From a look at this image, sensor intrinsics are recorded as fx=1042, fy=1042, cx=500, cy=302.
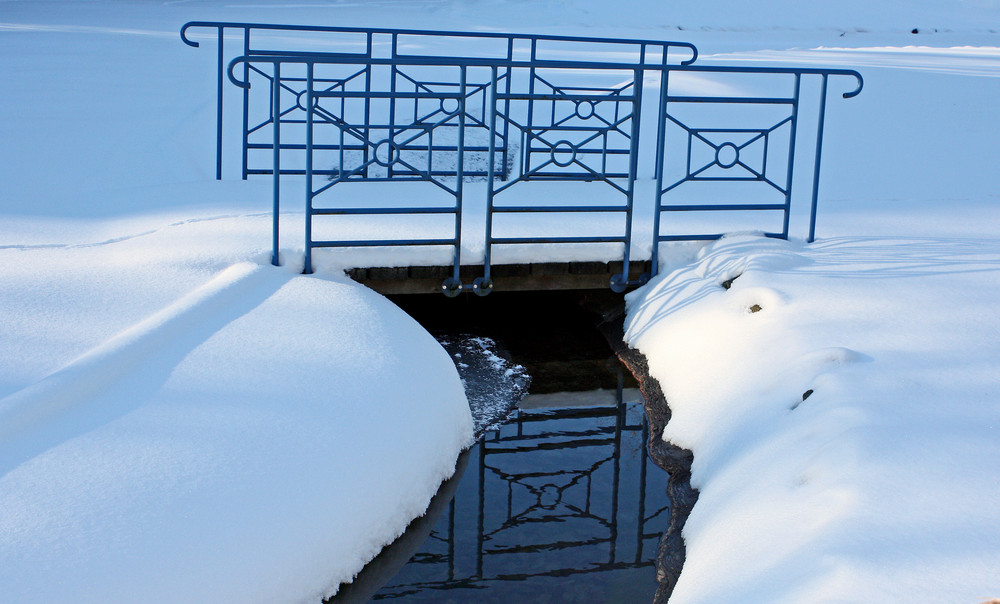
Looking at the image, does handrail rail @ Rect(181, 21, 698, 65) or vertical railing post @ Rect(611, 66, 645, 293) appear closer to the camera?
vertical railing post @ Rect(611, 66, 645, 293)

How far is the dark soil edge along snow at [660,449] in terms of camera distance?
3531 mm

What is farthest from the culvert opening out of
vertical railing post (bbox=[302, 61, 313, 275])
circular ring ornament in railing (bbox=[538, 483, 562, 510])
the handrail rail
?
the handrail rail

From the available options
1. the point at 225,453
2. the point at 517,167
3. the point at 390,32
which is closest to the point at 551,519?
the point at 225,453

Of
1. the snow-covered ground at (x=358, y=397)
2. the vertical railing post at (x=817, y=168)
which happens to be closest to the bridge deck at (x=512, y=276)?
the snow-covered ground at (x=358, y=397)

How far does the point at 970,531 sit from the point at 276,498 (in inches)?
76.5

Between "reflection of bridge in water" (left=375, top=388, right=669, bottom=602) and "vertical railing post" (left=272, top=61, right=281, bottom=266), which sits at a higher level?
"vertical railing post" (left=272, top=61, right=281, bottom=266)

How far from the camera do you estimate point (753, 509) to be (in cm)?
312

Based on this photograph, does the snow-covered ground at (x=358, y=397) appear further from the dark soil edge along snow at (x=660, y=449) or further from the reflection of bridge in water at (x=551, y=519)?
the reflection of bridge in water at (x=551, y=519)

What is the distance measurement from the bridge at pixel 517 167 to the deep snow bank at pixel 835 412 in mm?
512

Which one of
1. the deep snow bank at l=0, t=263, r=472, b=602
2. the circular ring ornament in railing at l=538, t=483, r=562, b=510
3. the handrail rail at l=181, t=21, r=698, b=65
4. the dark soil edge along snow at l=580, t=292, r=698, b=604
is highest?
the handrail rail at l=181, t=21, r=698, b=65

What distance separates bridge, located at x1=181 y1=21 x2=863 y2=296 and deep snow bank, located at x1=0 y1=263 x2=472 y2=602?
3.20ft

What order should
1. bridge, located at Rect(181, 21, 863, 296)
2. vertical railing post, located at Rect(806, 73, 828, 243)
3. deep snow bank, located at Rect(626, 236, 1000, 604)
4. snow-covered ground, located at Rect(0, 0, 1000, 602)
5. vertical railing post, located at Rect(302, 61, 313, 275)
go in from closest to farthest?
deep snow bank, located at Rect(626, 236, 1000, 604) < snow-covered ground, located at Rect(0, 0, 1000, 602) < vertical railing post, located at Rect(302, 61, 313, 275) < bridge, located at Rect(181, 21, 863, 296) < vertical railing post, located at Rect(806, 73, 828, 243)

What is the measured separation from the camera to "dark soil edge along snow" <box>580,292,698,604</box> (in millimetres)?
3531

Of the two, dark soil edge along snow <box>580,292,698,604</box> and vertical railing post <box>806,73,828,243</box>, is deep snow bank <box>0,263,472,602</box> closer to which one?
dark soil edge along snow <box>580,292,698,604</box>
